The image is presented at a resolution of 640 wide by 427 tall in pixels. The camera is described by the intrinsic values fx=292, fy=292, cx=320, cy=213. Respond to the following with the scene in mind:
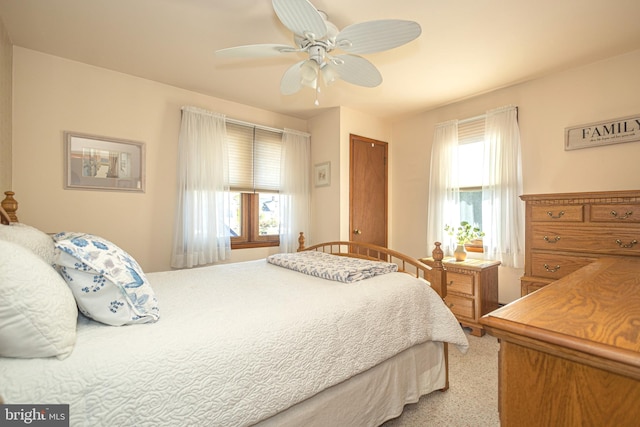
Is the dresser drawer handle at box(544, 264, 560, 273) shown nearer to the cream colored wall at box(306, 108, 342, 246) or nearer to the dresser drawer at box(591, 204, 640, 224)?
the dresser drawer at box(591, 204, 640, 224)

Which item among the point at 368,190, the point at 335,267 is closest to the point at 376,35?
the point at 335,267

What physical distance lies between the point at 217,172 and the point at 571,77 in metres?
3.65

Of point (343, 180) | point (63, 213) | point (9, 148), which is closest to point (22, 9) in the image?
point (9, 148)

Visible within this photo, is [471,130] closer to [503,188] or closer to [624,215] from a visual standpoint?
[503,188]

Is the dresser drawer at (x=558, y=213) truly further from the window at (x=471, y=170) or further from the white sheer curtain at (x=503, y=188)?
the window at (x=471, y=170)

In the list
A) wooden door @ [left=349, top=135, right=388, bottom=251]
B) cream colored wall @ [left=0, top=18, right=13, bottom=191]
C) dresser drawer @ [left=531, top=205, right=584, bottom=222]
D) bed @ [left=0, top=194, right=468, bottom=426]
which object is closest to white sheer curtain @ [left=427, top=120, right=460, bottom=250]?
wooden door @ [left=349, top=135, right=388, bottom=251]

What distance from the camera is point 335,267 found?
1917mm

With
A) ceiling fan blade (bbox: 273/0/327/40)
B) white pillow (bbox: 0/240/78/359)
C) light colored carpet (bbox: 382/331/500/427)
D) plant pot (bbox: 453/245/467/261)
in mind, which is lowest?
light colored carpet (bbox: 382/331/500/427)

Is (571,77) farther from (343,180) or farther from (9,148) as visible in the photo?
(9,148)

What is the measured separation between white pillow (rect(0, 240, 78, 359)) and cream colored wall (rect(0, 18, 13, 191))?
1996 millimetres

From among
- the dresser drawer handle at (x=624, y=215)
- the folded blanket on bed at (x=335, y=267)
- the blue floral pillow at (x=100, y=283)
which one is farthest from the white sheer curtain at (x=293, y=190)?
the dresser drawer handle at (x=624, y=215)

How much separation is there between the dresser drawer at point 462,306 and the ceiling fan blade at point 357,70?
87.7 inches

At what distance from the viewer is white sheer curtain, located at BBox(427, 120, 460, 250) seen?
3488 millimetres
